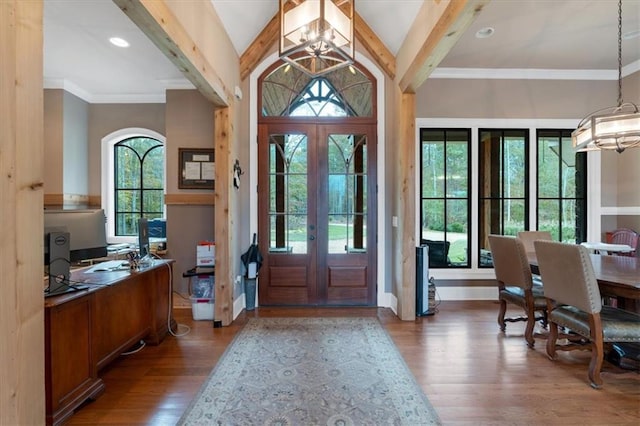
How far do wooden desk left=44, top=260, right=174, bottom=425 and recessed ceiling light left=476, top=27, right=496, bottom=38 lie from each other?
4.32 meters

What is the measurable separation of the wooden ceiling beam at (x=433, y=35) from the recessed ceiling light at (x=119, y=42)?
3091mm

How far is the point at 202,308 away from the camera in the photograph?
12.1 feet

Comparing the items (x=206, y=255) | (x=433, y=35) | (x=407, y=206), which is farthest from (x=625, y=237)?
(x=206, y=255)

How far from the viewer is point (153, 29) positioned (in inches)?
79.9

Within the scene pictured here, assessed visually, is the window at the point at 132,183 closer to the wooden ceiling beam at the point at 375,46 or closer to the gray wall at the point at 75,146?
the gray wall at the point at 75,146

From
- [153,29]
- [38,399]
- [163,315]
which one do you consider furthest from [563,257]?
[163,315]

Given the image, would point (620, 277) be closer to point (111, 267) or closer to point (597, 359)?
point (597, 359)

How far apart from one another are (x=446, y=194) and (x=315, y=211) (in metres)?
1.94

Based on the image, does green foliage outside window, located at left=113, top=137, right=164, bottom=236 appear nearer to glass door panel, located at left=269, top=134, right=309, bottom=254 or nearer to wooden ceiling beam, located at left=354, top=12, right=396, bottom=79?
glass door panel, located at left=269, top=134, right=309, bottom=254

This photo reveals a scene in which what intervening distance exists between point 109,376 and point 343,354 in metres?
1.86

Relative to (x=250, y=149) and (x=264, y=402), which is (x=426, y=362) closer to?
(x=264, y=402)

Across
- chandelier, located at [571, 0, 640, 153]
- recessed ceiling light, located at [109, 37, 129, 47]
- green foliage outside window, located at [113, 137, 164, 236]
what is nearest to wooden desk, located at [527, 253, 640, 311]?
chandelier, located at [571, 0, 640, 153]

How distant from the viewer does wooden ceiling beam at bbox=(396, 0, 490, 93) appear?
2268mm

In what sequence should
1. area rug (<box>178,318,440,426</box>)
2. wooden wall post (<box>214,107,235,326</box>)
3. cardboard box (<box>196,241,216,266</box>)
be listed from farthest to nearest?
cardboard box (<box>196,241,216,266</box>), wooden wall post (<box>214,107,235,326</box>), area rug (<box>178,318,440,426</box>)
